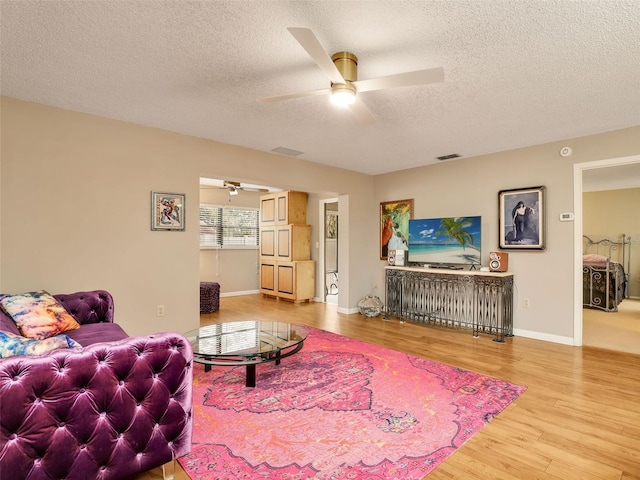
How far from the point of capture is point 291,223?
698 cm

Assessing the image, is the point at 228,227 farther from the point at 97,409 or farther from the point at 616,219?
the point at 616,219

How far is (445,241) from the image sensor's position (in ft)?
16.3

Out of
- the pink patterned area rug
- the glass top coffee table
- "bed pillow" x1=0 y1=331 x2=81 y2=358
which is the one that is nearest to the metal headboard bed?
the pink patterned area rug

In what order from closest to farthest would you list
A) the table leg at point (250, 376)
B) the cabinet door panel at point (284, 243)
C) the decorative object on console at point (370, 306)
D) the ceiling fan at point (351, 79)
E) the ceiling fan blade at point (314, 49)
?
1. the ceiling fan blade at point (314, 49)
2. the ceiling fan at point (351, 79)
3. the table leg at point (250, 376)
4. the decorative object on console at point (370, 306)
5. the cabinet door panel at point (284, 243)

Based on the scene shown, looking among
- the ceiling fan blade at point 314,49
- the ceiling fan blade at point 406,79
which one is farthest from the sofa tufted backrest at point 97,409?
the ceiling fan blade at point 406,79

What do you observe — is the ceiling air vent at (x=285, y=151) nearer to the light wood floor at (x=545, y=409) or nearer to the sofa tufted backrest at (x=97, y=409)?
the light wood floor at (x=545, y=409)

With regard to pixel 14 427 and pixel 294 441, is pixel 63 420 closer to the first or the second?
pixel 14 427

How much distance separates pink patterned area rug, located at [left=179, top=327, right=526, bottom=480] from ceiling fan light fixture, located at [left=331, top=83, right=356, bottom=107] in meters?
2.19

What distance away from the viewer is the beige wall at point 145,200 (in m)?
3.05

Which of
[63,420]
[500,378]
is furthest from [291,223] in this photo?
[63,420]

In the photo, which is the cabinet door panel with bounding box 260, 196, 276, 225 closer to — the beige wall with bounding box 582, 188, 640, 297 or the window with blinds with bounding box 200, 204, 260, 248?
the window with blinds with bounding box 200, 204, 260, 248

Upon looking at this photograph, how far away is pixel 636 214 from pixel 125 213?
9.58 metres

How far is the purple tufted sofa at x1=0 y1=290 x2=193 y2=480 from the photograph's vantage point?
1281 millimetres

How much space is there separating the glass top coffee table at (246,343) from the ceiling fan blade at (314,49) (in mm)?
2063
